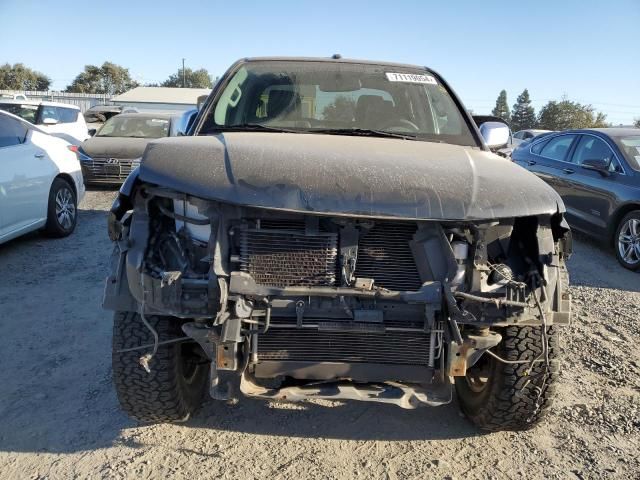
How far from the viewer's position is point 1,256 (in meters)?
5.89

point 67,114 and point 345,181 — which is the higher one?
point 345,181

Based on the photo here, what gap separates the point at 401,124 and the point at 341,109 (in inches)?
17.1

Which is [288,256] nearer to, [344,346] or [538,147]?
[344,346]

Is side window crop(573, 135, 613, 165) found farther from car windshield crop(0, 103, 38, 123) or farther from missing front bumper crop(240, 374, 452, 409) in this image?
car windshield crop(0, 103, 38, 123)

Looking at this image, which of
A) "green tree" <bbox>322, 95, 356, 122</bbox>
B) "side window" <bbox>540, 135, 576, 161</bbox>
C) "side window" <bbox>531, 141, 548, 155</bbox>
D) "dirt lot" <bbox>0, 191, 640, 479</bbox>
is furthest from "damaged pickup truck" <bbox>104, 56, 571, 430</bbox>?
"side window" <bbox>531, 141, 548, 155</bbox>

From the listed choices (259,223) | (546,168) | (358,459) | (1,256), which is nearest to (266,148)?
(259,223)

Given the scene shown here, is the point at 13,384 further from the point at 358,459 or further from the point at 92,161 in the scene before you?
Answer: the point at 92,161

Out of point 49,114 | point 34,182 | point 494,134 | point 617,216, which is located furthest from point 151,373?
point 49,114

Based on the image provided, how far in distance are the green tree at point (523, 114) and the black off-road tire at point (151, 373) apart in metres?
63.0

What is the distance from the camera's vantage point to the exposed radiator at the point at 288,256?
2312 millimetres

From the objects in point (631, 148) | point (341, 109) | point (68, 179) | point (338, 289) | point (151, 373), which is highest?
point (341, 109)

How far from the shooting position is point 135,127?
11.1 m

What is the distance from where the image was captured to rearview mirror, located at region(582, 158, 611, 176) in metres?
6.71

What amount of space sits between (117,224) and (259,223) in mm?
705
